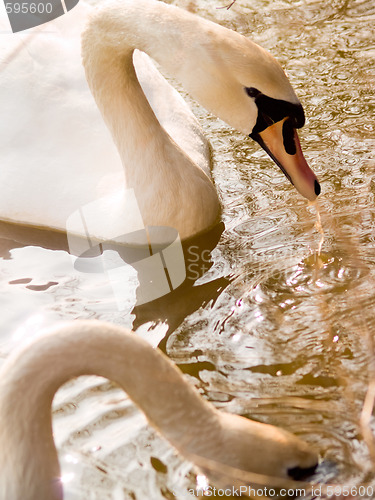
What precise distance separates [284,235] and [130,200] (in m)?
0.62

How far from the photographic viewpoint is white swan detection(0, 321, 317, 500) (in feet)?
7.16

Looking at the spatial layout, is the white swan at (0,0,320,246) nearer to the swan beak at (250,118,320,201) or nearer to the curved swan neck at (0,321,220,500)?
the swan beak at (250,118,320,201)

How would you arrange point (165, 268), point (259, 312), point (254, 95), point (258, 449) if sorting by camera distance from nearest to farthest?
point (258, 449) → point (259, 312) → point (254, 95) → point (165, 268)

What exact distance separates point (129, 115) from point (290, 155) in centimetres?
68

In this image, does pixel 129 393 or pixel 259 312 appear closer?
pixel 129 393

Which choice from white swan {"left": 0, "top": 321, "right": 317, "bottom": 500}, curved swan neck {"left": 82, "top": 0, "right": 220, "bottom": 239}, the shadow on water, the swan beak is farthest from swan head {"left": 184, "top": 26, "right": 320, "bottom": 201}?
white swan {"left": 0, "top": 321, "right": 317, "bottom": 500}

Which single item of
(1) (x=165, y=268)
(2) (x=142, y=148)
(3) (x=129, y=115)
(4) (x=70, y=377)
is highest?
(4) (x=70, y=377)

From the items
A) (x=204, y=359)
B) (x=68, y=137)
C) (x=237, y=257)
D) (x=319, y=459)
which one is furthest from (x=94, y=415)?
(x=68, y=137)

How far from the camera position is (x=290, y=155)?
134 inches

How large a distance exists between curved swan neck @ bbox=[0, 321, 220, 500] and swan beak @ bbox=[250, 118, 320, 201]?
4.52 feet

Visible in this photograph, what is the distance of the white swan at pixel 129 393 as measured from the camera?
7.16 feet

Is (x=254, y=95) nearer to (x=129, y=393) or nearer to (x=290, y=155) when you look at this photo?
(x=290, y=155)

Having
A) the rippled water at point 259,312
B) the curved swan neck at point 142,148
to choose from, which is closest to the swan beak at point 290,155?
the rippled water at point 259,312

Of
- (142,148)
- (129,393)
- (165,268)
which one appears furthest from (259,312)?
(129,393)
